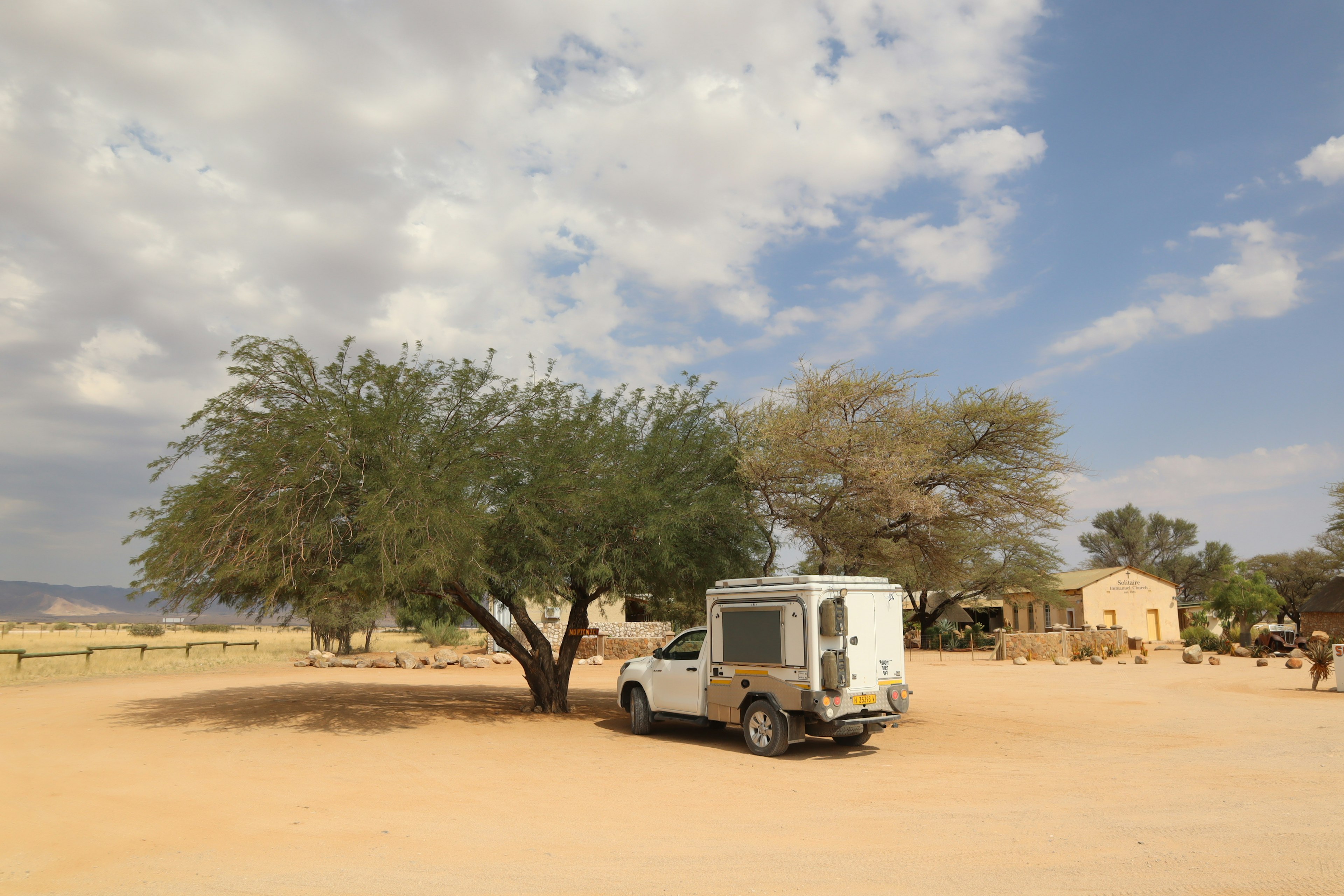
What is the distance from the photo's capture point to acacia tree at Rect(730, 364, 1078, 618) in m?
15.8

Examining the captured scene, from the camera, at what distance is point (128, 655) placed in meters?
39.1

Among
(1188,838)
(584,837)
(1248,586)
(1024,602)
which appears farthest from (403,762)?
(1024,602)

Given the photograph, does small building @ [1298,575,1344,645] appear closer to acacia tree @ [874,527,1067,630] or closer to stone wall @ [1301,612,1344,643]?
stone wall @ [1301,612,1344,643]

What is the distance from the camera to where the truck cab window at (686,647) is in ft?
50.2

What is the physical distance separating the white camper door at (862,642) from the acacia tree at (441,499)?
3.76m

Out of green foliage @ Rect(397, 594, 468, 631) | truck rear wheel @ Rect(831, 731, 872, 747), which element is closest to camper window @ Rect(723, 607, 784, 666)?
truck rear wheel @ Rect(831, 731, 872, 747)

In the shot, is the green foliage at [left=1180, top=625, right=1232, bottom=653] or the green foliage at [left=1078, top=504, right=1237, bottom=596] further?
the green foliage at [left=1078, top=504, right=1237, bottom=596]

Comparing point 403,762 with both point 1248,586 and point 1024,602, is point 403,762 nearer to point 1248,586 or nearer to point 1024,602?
point 1248,586

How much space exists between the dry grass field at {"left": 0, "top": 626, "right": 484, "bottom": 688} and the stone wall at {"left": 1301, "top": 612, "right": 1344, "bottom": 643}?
45.7 m

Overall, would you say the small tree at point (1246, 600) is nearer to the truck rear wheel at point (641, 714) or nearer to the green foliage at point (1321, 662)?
the green foliage at point (1321, 662)

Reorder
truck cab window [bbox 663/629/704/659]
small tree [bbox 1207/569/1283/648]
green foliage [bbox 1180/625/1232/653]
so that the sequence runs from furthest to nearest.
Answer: green foliage [bbox 1180/625/1232/653], small tree [bbox 1207/569/1283/648], truck cab window [bbox 663/629/704/659]

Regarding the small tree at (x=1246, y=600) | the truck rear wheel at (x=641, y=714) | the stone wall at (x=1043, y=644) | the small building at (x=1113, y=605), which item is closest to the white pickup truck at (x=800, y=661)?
the truck rear wheel at (x=641, y=714)

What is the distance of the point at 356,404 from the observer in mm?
15047

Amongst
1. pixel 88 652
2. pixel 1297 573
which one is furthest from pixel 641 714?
pixel 1297 573
